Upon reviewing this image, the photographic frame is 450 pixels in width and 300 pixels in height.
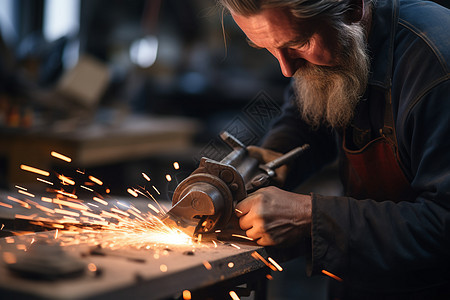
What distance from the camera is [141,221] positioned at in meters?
1.74

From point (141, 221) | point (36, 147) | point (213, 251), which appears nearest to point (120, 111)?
point (36, 147)

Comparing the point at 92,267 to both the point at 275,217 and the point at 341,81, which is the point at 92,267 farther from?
the point at 341,81

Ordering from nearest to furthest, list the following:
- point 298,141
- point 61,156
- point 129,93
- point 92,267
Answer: point 92,267
point 298,141
point 61,156
point 129,93

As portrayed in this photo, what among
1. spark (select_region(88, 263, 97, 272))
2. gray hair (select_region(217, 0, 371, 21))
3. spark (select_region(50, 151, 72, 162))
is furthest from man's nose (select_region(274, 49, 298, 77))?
spark (select_region(50, 151, 72, 162))

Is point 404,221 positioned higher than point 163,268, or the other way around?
point 163,268

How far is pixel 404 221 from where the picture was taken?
4.55ft

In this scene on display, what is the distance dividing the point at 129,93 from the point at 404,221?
4486mm

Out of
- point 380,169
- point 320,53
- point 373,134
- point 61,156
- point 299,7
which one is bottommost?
point 380,169

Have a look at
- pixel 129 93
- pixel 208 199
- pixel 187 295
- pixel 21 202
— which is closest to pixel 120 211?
pixel 21 202

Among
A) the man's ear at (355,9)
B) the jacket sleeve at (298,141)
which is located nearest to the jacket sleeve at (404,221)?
the man's ear at (355,9)

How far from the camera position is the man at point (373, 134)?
1382 millimetres

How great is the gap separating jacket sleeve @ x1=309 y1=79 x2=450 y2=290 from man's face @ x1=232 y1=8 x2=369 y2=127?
0.87 ft

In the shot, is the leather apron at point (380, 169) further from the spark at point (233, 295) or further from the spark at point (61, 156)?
the spark at point (61, 156)

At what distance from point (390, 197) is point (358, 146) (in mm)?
204
